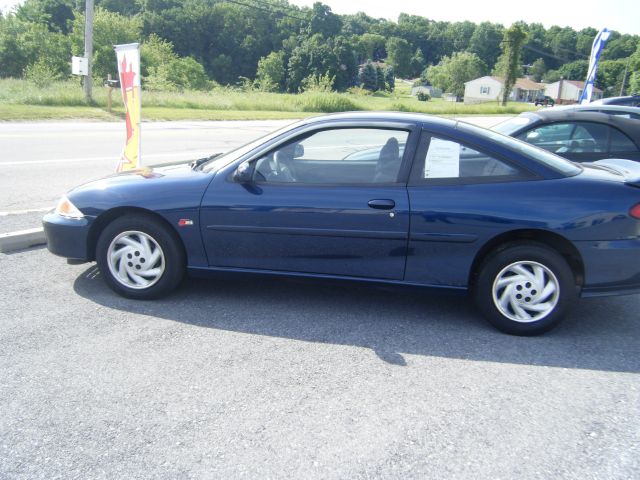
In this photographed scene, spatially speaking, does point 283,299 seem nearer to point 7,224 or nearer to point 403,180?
point 403,180

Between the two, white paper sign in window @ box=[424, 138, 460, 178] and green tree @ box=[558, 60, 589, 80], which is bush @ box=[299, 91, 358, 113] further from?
green tree @ box=[558, 60, 589, 80]

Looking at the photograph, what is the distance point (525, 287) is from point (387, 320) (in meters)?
0.99

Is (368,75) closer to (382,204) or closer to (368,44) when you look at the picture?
(368,44)

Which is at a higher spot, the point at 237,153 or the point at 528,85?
the point at 528,85

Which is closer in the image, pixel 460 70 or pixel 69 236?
pixel 69 236

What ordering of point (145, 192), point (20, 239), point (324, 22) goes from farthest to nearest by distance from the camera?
point (324, 22)
point (20, 239)
point (145, 192)

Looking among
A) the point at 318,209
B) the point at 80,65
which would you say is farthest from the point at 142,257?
the point at 80,65

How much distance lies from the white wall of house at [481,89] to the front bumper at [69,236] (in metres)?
106

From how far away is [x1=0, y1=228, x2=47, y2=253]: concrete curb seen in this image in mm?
5133

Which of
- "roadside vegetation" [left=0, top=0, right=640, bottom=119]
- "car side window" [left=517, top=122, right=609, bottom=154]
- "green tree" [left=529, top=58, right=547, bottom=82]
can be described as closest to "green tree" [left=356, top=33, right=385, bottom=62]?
"roadside vegetation" [left=0, top=0, right=640, bottom=119]

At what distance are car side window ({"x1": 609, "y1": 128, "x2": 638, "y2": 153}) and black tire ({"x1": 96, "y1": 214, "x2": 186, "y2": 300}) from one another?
510 cm

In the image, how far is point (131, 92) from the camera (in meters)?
6.86

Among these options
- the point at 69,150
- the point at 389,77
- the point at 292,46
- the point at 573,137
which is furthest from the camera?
the point at 389,77

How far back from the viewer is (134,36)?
197 feet
